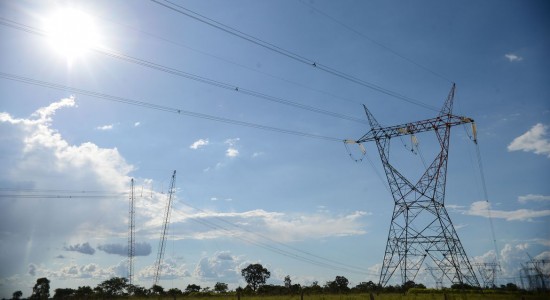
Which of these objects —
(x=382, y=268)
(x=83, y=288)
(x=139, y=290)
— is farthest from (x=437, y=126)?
(x=83, y=288)

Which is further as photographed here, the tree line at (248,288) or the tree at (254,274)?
the tree at (254,274)

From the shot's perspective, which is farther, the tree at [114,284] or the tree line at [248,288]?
the tree at [114,284]

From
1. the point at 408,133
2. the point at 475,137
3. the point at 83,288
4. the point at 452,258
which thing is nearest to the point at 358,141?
the point at 408,133

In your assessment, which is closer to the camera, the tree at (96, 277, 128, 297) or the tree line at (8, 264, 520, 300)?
the tree line at (8, 264, 520, 300)

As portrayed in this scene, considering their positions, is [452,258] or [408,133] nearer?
[452,258]

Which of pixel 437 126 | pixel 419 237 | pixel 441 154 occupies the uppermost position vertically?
pixel 437 126

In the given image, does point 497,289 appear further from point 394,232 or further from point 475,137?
point 475,137

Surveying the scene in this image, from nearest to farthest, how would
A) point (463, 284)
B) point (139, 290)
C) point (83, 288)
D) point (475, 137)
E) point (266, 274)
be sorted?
1. point (463, 284)
2. point (475, 137)
3. point (139, 290)
4. point (83, 288)
5. point (266, 274)

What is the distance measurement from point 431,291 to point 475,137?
24321 mm

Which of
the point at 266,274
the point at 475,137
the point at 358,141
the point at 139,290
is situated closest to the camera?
the point at 475,137

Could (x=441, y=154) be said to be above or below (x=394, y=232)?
above

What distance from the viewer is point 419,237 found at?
2255 inches

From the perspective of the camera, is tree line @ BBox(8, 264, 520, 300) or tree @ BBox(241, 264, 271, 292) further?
tree @ BBox(241, 264, 271, 292)

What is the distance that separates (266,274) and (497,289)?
11921 centimetres
